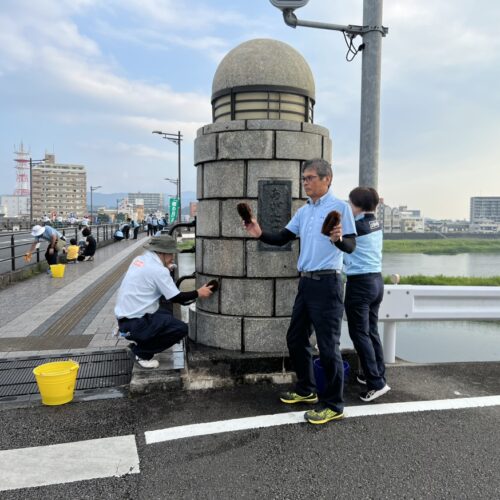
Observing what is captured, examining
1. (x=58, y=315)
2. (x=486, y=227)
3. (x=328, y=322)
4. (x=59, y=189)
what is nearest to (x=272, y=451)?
(x=328, y=322)

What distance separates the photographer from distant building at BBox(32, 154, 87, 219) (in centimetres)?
12331

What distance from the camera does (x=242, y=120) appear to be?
384cm

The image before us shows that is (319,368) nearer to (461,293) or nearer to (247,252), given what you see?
(247,252)

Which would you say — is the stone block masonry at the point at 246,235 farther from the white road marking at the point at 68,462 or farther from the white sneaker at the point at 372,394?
the white road marking at the point at 68,462

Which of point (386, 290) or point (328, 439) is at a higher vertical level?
point (386, 290)

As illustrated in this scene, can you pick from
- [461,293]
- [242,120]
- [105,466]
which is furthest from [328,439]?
[242,120]

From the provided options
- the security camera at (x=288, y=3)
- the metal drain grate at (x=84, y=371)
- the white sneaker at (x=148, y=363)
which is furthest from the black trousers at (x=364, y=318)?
the security camera at (x=288, y=3)

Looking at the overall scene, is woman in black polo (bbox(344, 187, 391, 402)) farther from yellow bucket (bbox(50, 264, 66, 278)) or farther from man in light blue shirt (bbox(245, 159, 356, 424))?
yellow bucket (bbox(50, 264, 66, 278))

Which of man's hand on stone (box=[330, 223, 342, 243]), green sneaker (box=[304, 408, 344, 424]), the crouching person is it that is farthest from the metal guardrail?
man's hand on stone (box=[330, 223, 342, 243])

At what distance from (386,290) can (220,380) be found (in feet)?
6.01

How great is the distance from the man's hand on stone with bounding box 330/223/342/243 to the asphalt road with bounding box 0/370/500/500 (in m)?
1.31

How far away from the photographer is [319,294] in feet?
9.84

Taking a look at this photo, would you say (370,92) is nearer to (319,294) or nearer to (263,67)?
(263,67)

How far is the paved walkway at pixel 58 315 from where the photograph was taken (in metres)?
5.00
